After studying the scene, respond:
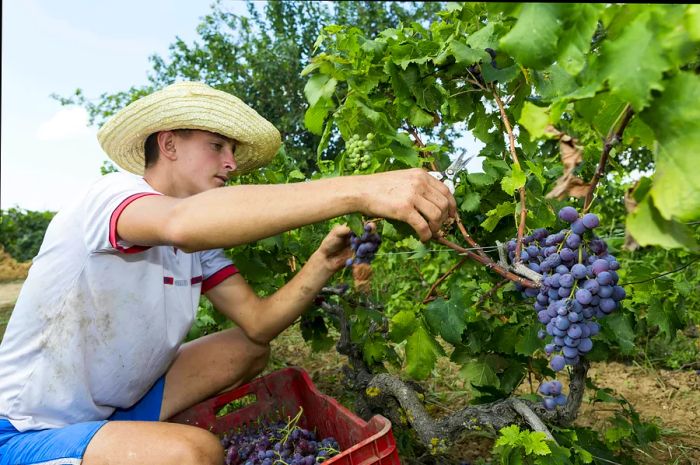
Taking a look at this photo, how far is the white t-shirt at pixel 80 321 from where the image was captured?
1.96m

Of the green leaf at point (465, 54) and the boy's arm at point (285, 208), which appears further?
the green leaf at point (465, 54)

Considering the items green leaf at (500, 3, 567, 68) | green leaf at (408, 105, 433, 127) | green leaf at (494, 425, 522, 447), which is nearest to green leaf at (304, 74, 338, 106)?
green leaf at (408, 105, 433, 127)

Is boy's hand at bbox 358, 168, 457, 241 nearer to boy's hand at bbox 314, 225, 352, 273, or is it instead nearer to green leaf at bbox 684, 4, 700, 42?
boy's hand at bbox 314, 225, 352, 273

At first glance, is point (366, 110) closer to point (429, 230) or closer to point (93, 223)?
point (429, 230)

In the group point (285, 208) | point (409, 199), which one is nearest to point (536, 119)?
point (409, 199)

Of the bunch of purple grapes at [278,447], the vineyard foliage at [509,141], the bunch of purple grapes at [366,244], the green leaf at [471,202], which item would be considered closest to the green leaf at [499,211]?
the vineyard foliage at [509,141]

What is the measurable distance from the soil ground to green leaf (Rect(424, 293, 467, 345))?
0.84 meters

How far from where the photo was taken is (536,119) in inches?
40.9

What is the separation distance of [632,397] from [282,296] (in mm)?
2175

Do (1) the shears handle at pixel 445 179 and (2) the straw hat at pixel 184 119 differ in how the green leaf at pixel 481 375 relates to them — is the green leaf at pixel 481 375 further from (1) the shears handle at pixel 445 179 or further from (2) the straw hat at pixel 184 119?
(2) the straw hat at pixel 184 119

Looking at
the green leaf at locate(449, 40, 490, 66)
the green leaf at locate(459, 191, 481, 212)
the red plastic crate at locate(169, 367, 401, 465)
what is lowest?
the red plastic crate at locate(169, 367, 401, 465)

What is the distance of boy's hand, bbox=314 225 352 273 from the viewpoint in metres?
2.07

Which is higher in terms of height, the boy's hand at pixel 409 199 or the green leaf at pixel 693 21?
the green leaf at pixel 693 21

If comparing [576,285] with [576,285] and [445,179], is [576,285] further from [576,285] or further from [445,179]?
[445,179]
